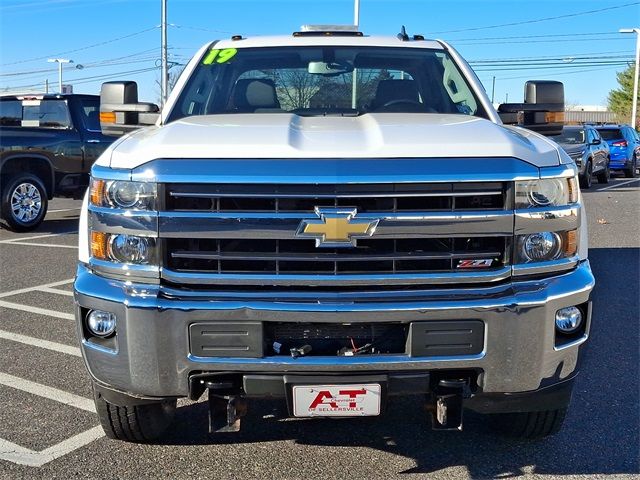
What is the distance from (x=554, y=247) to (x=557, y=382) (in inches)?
21.7

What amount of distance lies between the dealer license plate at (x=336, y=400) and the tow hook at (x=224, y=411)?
0.26 metres

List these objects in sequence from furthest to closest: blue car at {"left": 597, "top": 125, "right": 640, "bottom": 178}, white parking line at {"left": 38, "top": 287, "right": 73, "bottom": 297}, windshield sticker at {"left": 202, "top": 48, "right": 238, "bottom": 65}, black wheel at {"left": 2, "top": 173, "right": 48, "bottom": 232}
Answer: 1. blue car at {"left": 597, "top": 125, "right": 640, "bottom": 178}
2. black wheel at {"left": 2, "top": 173, "right": 48, "bottom": 232}
3. white parking line at {"left": 38, "top": 287, "right": 73, "bottom": 297}
4. windshield sticker at {"left": 202, "top": 48, "right": 238, "bottom": 65}

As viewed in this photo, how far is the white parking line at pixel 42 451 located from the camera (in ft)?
10.7

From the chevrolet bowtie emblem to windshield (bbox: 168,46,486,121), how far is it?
1.55m

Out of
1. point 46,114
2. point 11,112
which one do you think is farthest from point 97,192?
point 11,112

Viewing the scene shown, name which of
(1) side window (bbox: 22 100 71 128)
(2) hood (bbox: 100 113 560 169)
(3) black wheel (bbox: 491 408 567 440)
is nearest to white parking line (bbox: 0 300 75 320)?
(2) hood (bbox: 100 113 560 169)

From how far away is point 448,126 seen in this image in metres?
3.26

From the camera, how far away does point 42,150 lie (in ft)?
34.8

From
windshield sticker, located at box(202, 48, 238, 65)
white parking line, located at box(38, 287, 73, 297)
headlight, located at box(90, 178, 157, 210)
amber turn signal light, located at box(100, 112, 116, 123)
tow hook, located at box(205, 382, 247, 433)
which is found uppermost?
windshield sticker, located at box(202, 48, 238, 65)

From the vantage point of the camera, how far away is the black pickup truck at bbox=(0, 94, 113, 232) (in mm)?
10280

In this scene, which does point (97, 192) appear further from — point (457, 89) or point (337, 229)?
point (457, 89)

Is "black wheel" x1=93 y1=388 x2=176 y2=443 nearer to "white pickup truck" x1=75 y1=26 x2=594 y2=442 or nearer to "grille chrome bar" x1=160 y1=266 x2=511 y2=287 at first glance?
"white pickup truck" x1=75 y1=26 x2=594 y2=442

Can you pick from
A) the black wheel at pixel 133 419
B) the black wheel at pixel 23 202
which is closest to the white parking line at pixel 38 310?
the black wheel at pixel 133 419

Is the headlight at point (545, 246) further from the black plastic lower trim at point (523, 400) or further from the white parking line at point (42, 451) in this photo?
the white parking line at point (42, 451)
